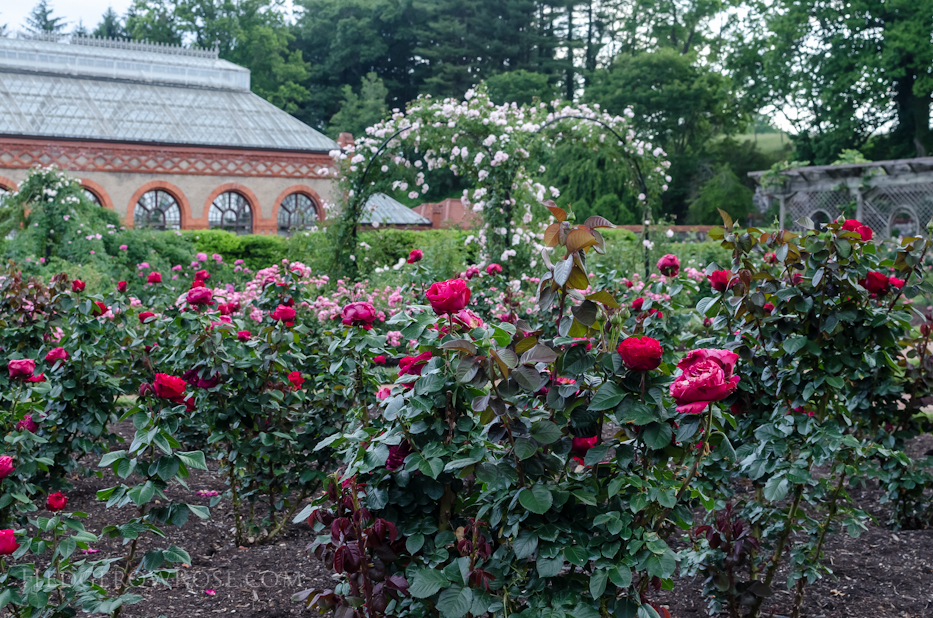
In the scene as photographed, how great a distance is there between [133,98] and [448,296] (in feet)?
75.0

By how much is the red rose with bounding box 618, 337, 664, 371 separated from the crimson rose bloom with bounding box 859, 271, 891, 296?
1431mm

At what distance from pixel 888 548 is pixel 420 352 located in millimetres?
2587

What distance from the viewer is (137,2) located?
36.8m

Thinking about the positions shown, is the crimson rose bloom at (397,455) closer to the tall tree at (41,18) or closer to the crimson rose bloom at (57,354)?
the crimson rose bloom at (57,354)

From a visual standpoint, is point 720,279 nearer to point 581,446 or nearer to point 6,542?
point 581,446

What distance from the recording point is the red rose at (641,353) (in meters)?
1.54

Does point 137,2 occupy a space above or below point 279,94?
above

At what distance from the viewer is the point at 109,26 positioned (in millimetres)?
42219

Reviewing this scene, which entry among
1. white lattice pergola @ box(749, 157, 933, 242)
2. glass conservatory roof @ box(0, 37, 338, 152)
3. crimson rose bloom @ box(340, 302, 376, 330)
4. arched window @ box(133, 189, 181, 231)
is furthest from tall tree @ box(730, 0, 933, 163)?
crimson rose bloom @ box(340, 302, 376, 330)

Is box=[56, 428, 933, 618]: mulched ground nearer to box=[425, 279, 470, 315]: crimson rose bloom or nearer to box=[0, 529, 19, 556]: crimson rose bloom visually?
box=[0, 529, 19, 556]: crimson rose bloom

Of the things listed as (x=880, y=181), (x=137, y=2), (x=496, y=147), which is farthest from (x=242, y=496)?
(x=137, y=2)

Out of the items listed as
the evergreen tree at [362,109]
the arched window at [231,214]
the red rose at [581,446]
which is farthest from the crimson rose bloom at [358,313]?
the evergreen tree at [362,109]

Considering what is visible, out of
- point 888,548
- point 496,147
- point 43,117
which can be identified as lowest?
point 888,548

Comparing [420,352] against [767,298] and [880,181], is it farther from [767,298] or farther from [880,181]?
[880,181]
